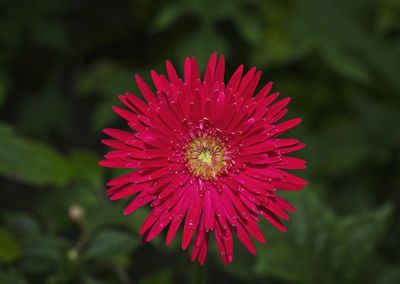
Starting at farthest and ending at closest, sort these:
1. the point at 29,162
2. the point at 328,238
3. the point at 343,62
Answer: the point at 343,62 → the point at 328,238 → the point at 29,162

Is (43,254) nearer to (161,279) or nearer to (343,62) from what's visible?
(161,279)

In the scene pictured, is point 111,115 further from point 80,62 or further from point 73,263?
point 73,263

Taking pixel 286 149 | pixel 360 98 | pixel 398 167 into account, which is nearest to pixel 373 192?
pixel 398 167

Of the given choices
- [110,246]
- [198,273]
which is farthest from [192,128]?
[110,246]

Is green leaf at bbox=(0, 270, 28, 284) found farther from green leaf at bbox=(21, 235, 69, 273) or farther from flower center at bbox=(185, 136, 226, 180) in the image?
flower center at bbox=(185, 136, 226, 180)

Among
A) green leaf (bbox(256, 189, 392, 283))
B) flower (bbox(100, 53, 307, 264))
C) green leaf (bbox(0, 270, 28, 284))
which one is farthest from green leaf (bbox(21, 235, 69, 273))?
green leaf (bbox(256, 189, 392, 283))

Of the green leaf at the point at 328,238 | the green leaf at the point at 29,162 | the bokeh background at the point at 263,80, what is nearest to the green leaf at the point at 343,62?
the bokeh background at the point at 263,80
